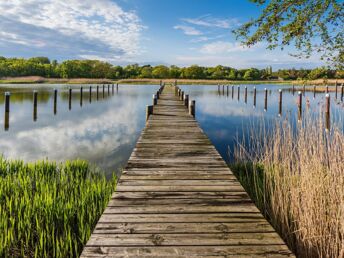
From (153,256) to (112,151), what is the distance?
839cm

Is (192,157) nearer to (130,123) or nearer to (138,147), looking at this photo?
(138,147)

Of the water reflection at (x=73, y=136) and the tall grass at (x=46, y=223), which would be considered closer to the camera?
the tall grass at (x=46, y=223)

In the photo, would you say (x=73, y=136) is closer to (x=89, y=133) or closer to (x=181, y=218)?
(x=89, y=133)

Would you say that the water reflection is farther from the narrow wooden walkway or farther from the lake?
the narrow wooden walkway

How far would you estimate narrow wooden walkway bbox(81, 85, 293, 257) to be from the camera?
2.16 metres

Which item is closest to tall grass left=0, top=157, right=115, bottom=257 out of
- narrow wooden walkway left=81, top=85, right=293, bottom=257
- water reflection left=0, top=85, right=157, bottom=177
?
narrow wooden walkway left=81, top=85, right=293, bottom=257

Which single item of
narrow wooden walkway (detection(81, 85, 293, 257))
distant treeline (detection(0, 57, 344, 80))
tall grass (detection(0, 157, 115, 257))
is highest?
distant treeline (detection(0, 57, 344, 80))

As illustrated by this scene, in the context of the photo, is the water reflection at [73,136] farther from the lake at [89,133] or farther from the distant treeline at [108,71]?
the distant treeline at [108,71]

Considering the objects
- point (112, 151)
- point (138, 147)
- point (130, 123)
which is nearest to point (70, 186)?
point (138, 147)

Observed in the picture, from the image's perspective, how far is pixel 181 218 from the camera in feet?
8.73

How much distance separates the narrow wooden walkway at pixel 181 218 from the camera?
2164 mm

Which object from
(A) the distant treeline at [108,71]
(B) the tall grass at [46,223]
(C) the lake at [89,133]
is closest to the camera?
(B) the tall grass at [46,223]

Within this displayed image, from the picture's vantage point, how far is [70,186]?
5113 millimetres

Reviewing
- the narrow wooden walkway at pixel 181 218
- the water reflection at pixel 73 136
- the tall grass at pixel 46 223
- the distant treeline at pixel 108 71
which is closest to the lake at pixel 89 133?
the water reflection at pixel 73 136
